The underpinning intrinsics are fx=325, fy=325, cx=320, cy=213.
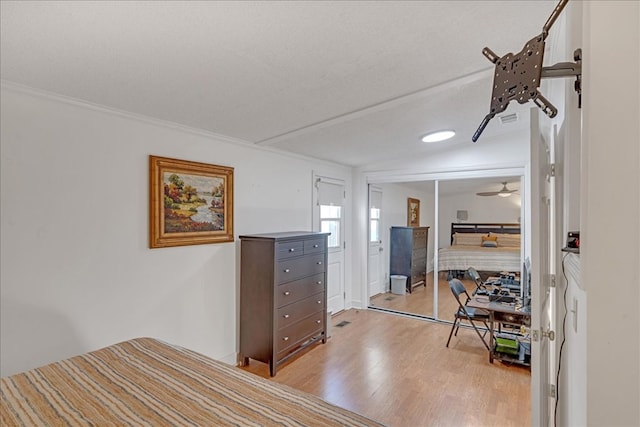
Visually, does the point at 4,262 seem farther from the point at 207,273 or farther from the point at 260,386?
the point at 260,386

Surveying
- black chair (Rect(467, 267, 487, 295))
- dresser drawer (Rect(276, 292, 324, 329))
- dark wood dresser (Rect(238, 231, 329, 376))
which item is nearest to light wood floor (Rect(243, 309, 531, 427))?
dark wood dresser (Rect(238, 231, 329, 376))

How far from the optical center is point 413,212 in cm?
483

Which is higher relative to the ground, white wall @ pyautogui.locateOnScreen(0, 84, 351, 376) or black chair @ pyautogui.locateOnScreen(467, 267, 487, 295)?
white wall @ pyautogui.locateOnScreen(0, 84, 351, 376)

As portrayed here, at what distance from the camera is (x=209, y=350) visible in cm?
297

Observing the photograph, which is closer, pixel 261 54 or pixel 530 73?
pixel 530 73

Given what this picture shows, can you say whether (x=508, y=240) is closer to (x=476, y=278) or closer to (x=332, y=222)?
(x=476, y=278)

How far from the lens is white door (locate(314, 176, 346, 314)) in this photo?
4477 millimetres

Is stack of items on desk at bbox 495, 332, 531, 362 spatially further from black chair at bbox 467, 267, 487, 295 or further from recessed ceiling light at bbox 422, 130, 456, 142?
recessed ceiling light at bbox 422, 130, 456, 142

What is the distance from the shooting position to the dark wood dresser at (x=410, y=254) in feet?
15.7

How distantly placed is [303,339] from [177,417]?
253cm

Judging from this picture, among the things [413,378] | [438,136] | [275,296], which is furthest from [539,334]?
[438,136]

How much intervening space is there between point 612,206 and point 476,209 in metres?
3.90

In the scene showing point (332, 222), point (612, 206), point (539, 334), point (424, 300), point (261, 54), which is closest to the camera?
point (612, 206)

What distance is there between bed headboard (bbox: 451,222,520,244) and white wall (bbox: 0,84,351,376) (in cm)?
312
